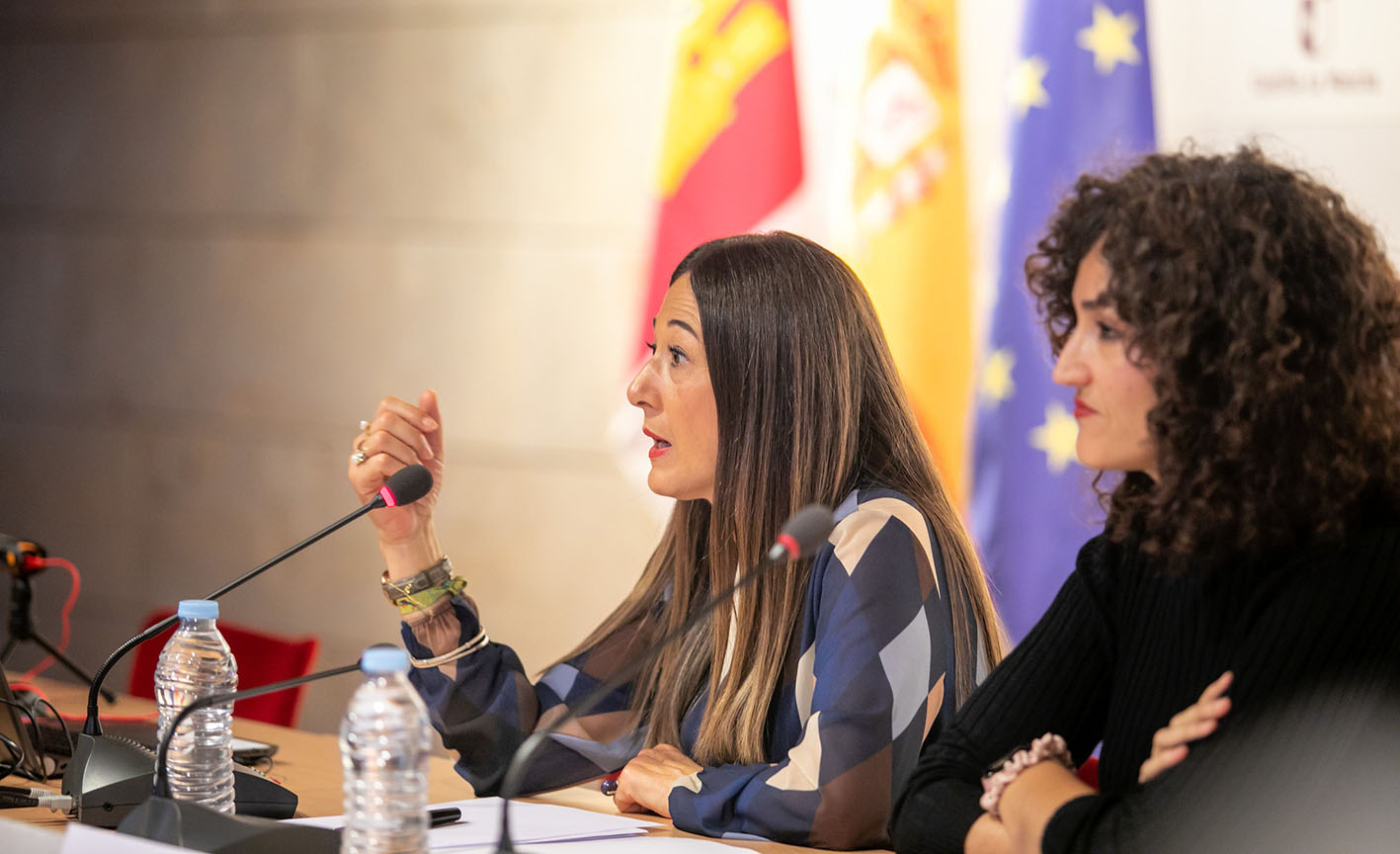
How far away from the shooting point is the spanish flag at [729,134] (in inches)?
128

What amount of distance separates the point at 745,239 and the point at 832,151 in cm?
150

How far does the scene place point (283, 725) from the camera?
2.50m

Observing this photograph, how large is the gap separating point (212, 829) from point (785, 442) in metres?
0.85

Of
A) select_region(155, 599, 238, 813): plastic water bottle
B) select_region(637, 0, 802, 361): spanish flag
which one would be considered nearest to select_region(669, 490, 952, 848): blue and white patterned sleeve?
select_region(155, 599, 238, 813): plastic water bottle

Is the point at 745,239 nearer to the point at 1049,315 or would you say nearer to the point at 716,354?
the point at 716,354

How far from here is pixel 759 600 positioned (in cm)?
173

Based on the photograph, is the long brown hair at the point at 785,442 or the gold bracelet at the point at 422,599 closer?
the long brown hair at the point at 785,442

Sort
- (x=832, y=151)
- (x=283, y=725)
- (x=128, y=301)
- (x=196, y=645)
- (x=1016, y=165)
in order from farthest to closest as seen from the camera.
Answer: (x=128, y=301) < (x=832, y=151) < (x=1016, y=165) < (x=283, y=725) < (x=196, y=645)

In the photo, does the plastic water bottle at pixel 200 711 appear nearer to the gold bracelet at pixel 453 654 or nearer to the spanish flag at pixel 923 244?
the gold bracelet at pixel 453 654

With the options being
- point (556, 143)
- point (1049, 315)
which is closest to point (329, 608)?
point (556, 143)

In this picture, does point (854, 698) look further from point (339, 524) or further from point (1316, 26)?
point (1316, 26)

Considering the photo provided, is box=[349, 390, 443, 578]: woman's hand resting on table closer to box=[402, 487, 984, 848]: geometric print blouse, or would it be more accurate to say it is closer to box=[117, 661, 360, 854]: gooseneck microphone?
box=[402, 487, 984, 848]: geometric print blouse

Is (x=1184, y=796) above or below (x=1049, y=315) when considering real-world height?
below

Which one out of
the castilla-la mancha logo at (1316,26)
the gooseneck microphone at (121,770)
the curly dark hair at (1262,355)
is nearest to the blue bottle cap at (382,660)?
the gooseneck microphone at (121,770)
